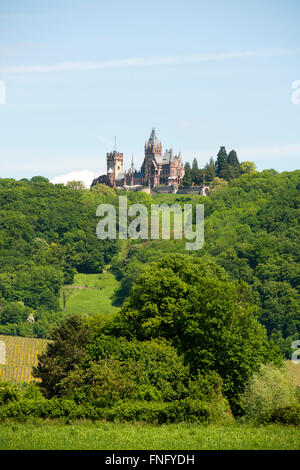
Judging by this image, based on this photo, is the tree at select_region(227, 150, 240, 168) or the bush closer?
the bush

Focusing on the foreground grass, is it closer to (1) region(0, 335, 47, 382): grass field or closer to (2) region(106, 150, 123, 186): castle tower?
(1) region(0, 335, 47, 382): grass field

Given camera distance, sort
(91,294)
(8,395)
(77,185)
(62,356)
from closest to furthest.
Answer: (8,395), (62,356), (91,294), (77,185)

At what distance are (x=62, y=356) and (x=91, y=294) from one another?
80.7 m

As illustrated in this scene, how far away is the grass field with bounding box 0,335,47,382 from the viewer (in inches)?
2088

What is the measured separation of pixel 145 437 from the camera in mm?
25141

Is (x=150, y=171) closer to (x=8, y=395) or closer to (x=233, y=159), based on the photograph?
(x=233, y=159)

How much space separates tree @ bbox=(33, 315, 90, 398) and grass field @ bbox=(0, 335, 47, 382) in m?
7.14

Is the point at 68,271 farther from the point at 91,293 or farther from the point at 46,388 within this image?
the point at 46,388

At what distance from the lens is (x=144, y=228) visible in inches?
5699

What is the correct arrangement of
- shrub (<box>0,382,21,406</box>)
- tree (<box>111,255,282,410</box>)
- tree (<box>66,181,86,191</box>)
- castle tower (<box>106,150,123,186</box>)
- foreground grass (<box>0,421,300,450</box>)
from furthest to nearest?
tree (<box>66,181,86,191</box>) → castle tower (<box>106,150,123,186</box>) → tree (<box>111,255,282,410</box>) → shrub (<box>0,382,21,406</box>) → foreground grass (<box>0,421,300,450</box>)

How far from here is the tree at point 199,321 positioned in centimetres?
3462

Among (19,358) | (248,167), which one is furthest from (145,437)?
(248,167)

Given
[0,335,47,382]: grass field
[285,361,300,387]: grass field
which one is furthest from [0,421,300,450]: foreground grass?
[285,361,300,387]: grass field
